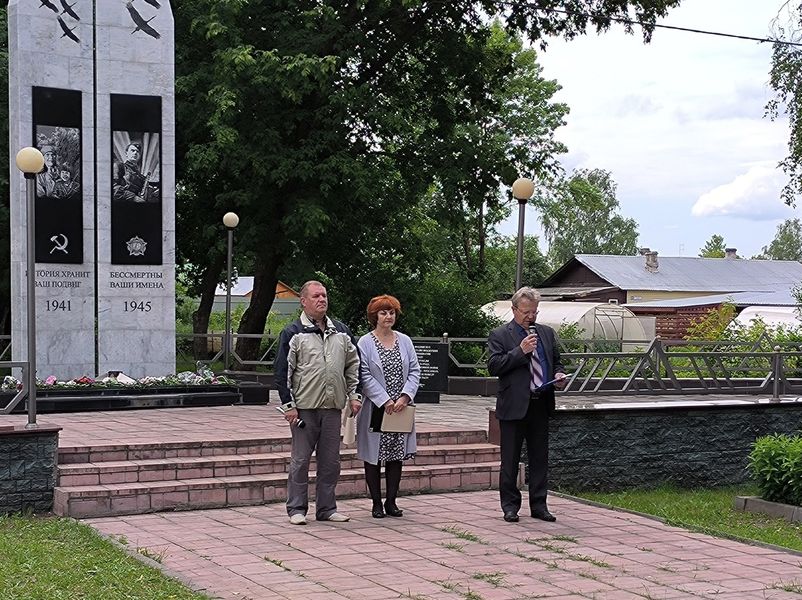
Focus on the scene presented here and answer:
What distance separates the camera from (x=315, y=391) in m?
9.26

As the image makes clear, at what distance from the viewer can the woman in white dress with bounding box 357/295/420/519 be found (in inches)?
375

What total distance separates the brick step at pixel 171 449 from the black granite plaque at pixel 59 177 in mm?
6337

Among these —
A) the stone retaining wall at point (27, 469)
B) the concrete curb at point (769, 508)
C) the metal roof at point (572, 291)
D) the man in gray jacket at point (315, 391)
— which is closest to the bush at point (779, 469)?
the concrete curb at point (769, 508)

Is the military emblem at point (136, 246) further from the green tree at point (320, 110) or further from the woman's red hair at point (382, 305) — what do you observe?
the woman's red hair at point (382, 305)

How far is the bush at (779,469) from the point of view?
1069 cm

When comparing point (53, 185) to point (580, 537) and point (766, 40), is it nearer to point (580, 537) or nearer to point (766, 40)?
point (580, 537)

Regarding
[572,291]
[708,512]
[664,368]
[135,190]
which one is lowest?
[708,512]

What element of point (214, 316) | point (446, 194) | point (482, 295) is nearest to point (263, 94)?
point (446, 194)

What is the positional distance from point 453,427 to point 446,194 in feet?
38.7

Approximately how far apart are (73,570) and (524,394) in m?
3.95

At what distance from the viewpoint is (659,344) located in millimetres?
14375

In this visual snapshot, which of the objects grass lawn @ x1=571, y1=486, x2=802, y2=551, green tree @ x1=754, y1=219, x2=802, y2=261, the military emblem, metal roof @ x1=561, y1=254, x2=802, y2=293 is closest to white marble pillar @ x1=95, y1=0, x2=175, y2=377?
the military emblem

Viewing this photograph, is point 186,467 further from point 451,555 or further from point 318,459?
point 451,555

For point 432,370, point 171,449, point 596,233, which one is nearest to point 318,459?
point 171,449
